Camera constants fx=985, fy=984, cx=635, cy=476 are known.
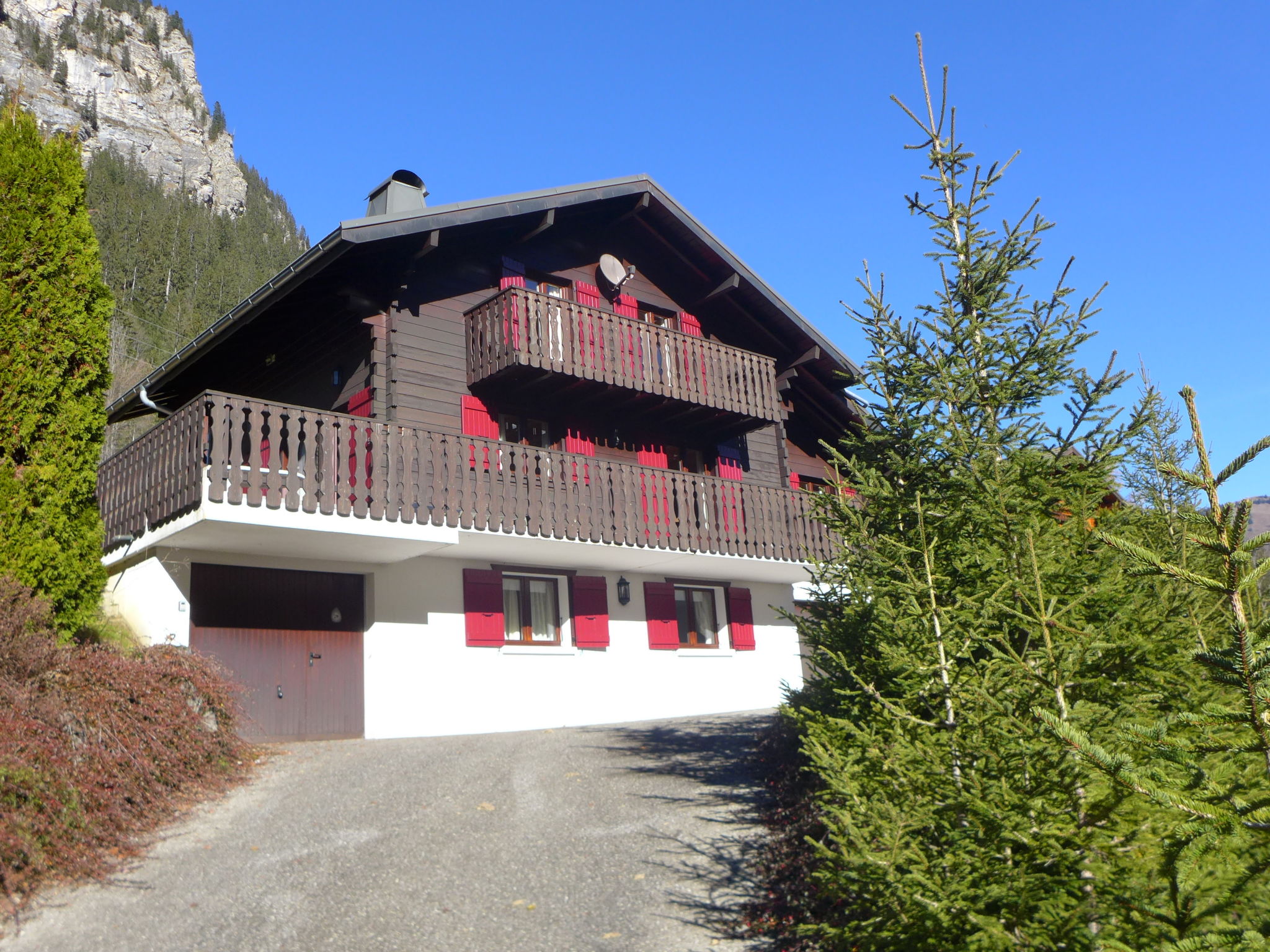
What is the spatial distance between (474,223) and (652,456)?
17.5 ft

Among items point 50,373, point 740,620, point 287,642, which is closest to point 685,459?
point 740,620

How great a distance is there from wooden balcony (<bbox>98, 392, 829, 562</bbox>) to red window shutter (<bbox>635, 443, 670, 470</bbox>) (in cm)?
154

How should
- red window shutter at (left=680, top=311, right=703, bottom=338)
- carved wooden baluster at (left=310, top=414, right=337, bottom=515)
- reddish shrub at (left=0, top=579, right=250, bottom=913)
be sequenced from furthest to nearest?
red window shutter at (left=680, top=311, right=703, bottom=338)
carved wooden baluster at (left=310, top=414, right=337, bottom=515)
reddish shrub at (left=0, top=579, right=250, bottom=913)

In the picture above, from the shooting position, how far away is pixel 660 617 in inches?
673

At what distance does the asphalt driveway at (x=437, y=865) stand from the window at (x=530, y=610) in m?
4.26

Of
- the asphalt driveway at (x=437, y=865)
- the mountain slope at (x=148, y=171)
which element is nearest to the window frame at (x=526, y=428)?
the asphalt driveway at (x=437, y=865)

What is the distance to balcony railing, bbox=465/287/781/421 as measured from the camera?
15.0 meters

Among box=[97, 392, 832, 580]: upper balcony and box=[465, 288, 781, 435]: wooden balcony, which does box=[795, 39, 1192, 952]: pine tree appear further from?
box=[465, 288, 781, 435]: wooden balcony

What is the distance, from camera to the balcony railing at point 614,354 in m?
15.0

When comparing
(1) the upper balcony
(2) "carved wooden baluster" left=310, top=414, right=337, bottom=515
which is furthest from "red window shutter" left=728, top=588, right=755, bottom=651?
(2) "carved wooden baluster" left=310, top=414, right=337, bottom=515

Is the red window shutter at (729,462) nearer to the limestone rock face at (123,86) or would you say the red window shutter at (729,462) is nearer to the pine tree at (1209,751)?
the pine tree at (1209,751)

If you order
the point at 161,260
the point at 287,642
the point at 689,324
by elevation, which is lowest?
the point at 287,642

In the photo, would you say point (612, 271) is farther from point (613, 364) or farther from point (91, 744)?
point (91, 744)

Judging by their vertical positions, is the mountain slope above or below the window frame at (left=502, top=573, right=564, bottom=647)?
above
